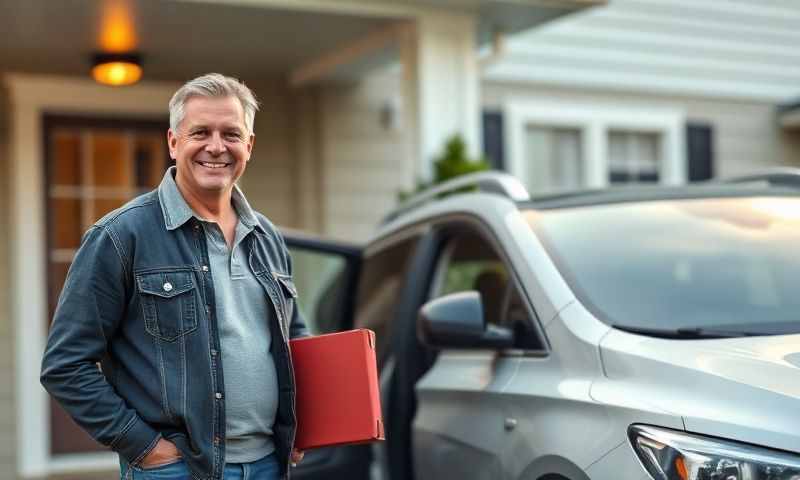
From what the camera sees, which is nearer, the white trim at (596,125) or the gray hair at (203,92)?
the gray hair at (203,92)

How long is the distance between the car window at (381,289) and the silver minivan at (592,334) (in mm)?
12

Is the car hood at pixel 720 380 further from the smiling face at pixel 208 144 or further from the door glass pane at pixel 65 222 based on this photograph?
the door glass pane at pixel 65 222

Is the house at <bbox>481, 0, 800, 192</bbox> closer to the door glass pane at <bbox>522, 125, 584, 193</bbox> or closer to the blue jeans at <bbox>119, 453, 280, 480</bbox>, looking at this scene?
the door glass pane at <bbox>522, 125, 584, 193</bbox>

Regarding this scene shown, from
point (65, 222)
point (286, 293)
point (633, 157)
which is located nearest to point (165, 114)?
point (65, 222)

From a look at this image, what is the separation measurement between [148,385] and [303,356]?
0.47m

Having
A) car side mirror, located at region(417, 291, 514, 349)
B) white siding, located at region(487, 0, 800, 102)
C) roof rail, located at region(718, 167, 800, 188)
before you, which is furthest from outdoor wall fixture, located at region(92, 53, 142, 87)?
car side mirror, located at region(417, 291, 514, 349)

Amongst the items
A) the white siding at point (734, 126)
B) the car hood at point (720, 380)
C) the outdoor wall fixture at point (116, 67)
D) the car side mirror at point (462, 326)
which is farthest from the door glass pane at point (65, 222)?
the car hood at point (720, 380)

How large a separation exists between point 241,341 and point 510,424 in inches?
35.6

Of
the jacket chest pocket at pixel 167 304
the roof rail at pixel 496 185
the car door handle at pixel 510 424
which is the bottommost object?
the car door handle at pixel 510 424

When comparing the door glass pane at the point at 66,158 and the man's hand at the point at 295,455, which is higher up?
the door glass pane at the point at 66,158

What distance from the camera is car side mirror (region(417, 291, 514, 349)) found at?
3537mm

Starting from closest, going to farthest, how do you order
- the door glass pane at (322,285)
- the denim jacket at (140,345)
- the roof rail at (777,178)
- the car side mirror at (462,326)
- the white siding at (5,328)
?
the denim jacket at (140,345)
the car side mirror at (462,326)
the roof rail at (777,178)
the door glass pane at (322,285)
the white siding at (5,328)

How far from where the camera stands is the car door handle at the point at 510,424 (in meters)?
3.32

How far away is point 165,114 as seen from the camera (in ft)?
30.3
